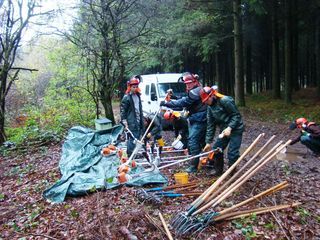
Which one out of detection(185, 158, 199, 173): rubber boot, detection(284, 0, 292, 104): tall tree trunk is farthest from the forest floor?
detection(284, 0, 292, 104): tall tree trunk

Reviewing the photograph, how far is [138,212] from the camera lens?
5.09m

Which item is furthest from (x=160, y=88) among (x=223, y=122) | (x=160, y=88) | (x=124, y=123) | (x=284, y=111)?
(x=223, y=122)

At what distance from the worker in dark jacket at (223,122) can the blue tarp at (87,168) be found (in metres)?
1.27

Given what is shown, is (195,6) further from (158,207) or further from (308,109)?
(158,207)

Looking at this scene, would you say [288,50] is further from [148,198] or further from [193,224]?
[193,224]

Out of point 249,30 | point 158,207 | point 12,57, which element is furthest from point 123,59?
point 249,30

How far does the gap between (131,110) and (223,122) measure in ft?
8.27

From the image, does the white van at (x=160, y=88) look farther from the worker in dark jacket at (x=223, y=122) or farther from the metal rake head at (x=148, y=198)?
the metal rake head at (x=148, y=198)

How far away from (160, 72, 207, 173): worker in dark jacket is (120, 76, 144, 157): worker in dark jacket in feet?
3.58

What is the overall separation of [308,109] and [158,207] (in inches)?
504

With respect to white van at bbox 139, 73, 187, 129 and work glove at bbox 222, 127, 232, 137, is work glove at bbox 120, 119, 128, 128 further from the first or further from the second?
white van at bbox 139, 73, 187, 129

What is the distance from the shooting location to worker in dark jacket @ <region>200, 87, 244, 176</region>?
6410 mm

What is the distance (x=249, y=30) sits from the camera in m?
23.2

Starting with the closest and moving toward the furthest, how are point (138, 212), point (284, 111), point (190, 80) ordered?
point (138, 212)
point (190, 80)
point (284, 111)
